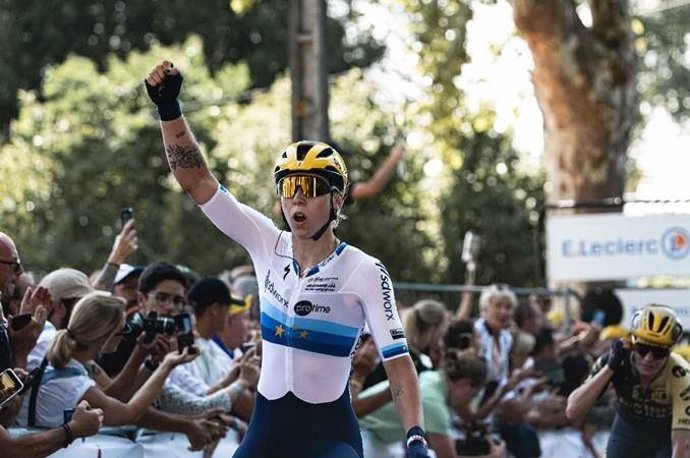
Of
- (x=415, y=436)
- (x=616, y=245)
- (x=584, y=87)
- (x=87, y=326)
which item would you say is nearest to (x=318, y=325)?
(x=415, y=436)

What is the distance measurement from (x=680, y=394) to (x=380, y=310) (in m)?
3.81

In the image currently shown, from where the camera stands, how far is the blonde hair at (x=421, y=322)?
12.4 meters

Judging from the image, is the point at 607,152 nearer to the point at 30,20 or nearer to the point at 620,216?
the point at 620,216

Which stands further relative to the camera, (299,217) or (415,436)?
(299,217)

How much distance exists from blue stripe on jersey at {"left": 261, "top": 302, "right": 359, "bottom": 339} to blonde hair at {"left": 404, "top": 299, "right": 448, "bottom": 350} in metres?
4.99

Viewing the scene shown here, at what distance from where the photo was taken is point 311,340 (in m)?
7.30

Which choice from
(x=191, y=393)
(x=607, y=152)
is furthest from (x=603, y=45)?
(x=191, y=393)

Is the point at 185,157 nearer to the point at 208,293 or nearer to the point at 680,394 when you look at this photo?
the point at 208,293

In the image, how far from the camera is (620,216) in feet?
61.2

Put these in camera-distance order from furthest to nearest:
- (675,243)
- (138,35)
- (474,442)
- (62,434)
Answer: (138,35) → (675,243) → (474,442) → (62,434)

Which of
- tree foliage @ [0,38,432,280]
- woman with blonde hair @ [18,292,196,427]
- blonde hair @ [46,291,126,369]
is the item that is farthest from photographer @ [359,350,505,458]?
tree foliage @ [0,38,432,280]

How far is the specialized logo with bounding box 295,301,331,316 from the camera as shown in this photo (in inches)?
288

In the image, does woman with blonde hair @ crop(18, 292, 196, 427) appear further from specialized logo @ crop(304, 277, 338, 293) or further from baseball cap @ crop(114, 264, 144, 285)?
baseball cap @ crop(114, 264, 144, 285)

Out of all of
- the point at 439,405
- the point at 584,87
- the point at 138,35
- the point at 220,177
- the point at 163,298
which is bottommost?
the point at 439,405
